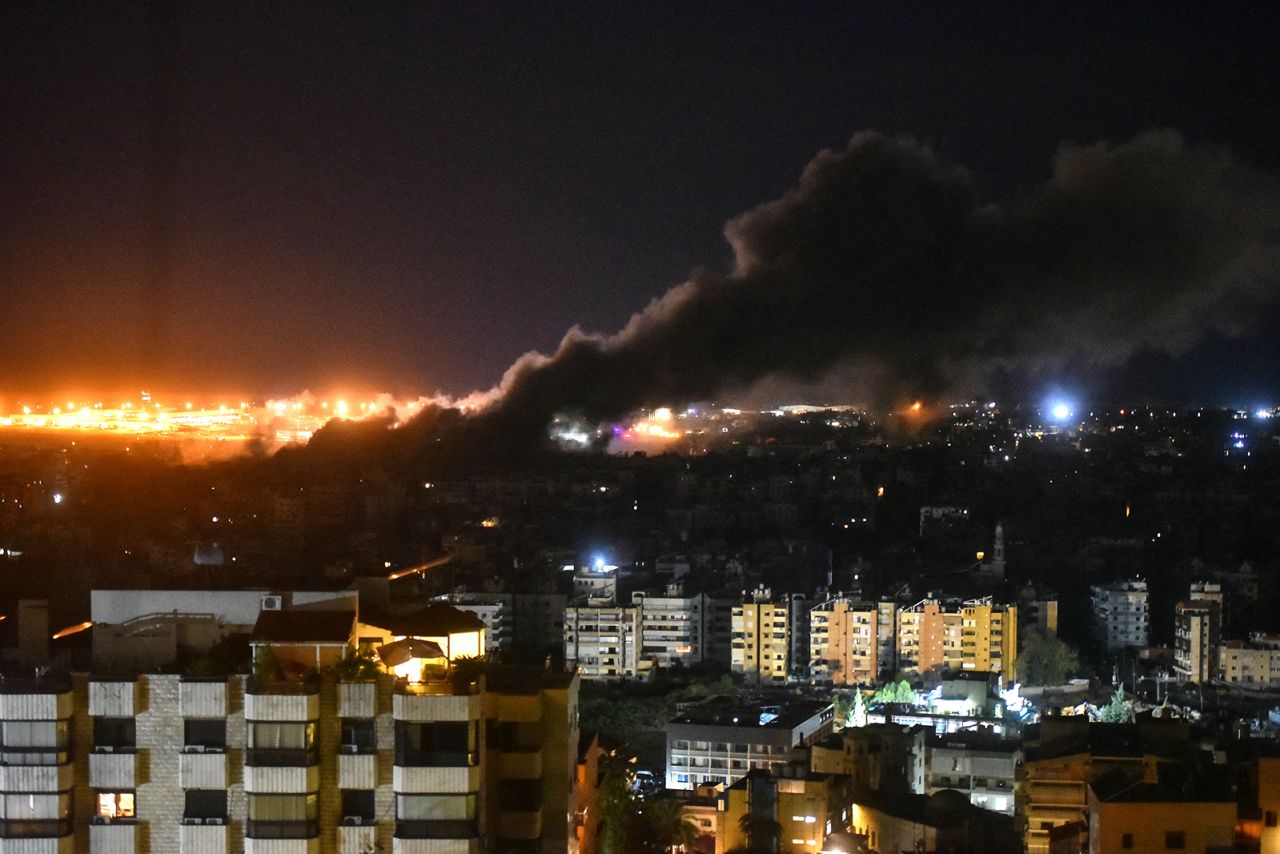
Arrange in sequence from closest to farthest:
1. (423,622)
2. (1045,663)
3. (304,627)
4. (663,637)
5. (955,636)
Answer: (304,627) < (423,622) < (1045,663) < (955,636) < (663,637)

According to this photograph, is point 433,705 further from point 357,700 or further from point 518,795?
point 518,795

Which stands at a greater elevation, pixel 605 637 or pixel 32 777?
pixel 32 777

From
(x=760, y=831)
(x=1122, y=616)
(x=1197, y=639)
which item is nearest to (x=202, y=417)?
(x=1122, y=616)

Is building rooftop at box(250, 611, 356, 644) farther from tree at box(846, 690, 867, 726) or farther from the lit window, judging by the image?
tree at box(846, 690, 867, 726)

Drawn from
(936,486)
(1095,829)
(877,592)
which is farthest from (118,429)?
(1095,829)

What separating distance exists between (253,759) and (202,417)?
13.8 meters

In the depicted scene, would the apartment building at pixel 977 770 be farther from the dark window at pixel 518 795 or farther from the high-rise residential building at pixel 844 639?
the high-rise residential building at pixel 844 639

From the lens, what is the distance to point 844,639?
14.0 metres

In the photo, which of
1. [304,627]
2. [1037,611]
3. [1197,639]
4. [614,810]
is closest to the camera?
[304,627]

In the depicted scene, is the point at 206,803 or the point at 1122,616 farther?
the point at 1122,616

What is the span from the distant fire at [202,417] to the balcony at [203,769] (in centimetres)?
1181

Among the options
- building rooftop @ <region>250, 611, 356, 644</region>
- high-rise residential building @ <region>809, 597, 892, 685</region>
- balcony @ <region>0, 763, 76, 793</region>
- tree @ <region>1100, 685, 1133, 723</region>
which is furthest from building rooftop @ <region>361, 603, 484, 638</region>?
high-rise residential building @ <region>809, 597, 892, 685</region>

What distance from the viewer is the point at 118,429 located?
16.0 meters

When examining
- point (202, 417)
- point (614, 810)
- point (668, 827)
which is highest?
point (202, 417)
